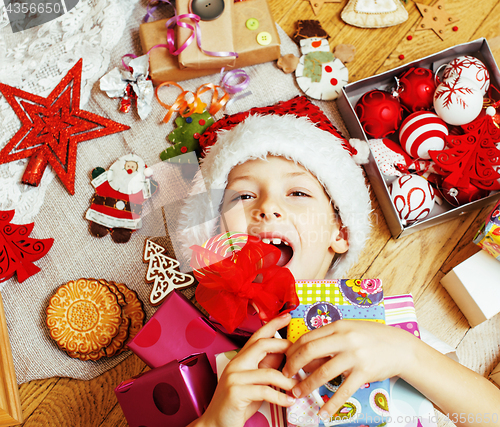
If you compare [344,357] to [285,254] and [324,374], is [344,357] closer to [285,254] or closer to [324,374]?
[324,374]

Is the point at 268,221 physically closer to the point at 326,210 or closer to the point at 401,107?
the point at 326,210

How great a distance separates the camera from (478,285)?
104 centimetres

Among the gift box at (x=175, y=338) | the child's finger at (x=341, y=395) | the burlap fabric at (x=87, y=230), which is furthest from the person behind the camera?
the burlap fabric at (x=87, y=230)

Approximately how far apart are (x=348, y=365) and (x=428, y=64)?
1.08 meters

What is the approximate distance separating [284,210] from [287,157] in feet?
0.48

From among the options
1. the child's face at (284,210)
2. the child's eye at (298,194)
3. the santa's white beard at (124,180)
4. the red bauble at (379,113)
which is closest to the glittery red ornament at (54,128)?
the santa's white beard at (124,180)

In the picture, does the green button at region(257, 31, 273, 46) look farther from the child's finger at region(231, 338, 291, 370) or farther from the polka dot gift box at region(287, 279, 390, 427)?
the child's finger at region(231, 338, 291, 370)

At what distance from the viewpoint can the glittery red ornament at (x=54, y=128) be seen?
1.22m

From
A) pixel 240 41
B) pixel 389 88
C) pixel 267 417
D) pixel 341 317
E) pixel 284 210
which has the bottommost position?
pixel 267 417

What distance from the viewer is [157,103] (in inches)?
50.5

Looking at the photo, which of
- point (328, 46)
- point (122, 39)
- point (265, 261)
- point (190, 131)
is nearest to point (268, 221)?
point (265, 261)

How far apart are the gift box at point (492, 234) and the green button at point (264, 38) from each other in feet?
2.91

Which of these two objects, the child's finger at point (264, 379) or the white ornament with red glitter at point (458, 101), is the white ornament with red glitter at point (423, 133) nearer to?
the white ornament with red glitter at point (458, 101)

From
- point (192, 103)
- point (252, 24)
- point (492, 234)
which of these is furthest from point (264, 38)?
point (492, 234)
